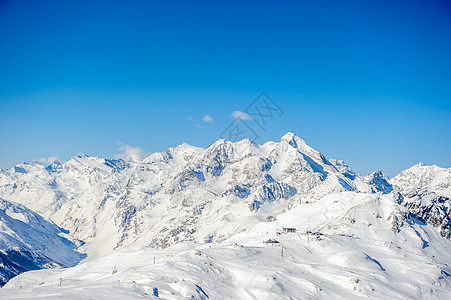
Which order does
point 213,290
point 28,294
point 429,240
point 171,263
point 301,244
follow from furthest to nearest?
point 429,240, point 301,244, point 171,263, point 213,290, point 28,294

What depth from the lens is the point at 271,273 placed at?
403ft

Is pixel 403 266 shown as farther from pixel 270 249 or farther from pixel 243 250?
pixel 243 250

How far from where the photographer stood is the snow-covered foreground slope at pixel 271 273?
105m

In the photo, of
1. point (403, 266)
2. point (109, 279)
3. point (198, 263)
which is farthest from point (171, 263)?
point (403, 266)

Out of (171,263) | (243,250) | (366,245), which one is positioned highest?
(366,245)

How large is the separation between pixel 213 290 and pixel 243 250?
35591 millimetres

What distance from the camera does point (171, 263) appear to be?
4867 inches

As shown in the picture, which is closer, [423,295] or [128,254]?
[423,295]

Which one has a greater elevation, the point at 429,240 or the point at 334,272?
the point at 429,240

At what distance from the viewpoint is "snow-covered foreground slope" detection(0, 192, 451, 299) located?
104750mm

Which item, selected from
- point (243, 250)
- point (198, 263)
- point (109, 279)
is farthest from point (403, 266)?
point (109, 279)

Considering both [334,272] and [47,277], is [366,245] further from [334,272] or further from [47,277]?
[47,277]

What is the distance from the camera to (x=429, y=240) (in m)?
197

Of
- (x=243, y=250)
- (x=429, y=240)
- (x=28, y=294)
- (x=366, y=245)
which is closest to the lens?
(x=28, y=294)
